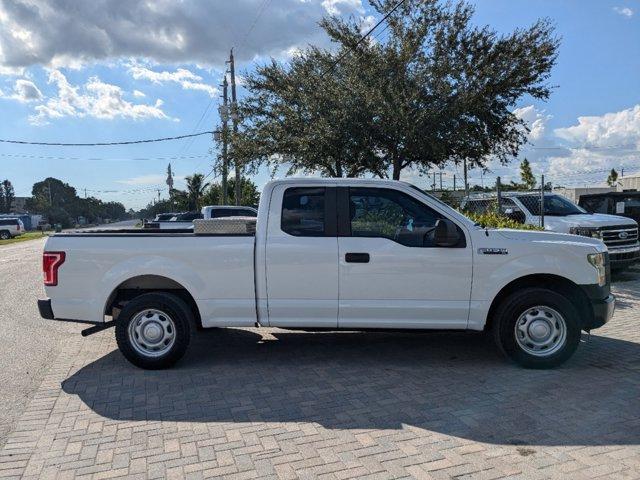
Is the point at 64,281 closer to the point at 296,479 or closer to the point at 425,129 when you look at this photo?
the point at 296,479

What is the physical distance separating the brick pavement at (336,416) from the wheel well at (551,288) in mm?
576

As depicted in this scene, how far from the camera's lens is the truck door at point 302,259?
5465 mm

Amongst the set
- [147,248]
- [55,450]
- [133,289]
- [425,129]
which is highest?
[425,129]

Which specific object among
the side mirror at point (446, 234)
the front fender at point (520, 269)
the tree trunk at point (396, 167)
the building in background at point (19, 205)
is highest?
the building in background at point (19, 205)

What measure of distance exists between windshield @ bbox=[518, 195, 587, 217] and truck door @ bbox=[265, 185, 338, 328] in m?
8.19

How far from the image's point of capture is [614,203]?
1395 centimetres

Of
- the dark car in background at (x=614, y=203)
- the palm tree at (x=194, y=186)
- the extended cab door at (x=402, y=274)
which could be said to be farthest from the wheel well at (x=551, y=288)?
the palm tree at (x=194, y=186)

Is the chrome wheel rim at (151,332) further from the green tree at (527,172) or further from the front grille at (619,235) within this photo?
the green tree at (527,172)

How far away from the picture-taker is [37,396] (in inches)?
201

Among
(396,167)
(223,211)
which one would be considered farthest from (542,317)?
(223,211)

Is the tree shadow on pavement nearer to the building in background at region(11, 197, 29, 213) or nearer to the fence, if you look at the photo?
the fence

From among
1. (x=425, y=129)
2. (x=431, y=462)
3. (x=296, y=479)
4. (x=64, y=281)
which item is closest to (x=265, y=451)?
(x=296, y=479)

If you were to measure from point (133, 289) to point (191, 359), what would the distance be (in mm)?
1006

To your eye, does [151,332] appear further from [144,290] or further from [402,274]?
[402,274]
